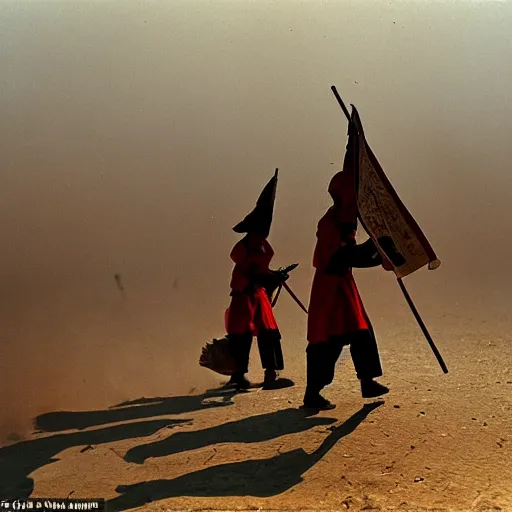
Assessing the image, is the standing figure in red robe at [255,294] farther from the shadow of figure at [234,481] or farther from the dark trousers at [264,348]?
the shadow of figure at [234,481]

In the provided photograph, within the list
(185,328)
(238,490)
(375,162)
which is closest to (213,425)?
(238,490)

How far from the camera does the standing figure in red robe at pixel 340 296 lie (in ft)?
15.7

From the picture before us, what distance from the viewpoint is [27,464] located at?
4.27m

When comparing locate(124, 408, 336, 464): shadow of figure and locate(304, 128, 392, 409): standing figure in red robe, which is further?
locate(304, 128, 392, 409): standing figure in red robe

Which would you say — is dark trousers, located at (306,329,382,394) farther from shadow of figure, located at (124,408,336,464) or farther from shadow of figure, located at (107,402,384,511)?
shadow of figure, located at (107,402,384,511)

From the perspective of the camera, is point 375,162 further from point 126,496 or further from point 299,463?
point 126,496

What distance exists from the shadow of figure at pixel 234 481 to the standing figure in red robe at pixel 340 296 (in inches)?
33.9

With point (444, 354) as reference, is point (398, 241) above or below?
above

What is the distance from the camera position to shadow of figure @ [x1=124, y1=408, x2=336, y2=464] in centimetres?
439

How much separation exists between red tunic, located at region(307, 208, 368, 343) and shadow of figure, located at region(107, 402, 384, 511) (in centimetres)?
94

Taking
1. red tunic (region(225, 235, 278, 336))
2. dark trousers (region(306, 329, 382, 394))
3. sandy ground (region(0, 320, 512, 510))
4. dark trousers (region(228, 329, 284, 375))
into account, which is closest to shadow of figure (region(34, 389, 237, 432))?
sandy ground (region(0, 320, 512, 510))

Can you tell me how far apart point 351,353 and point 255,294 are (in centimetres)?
146

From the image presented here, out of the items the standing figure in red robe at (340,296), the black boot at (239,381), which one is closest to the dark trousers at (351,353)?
the standing figure in red robe at (340,296)

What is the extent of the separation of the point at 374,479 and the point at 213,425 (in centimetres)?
164
